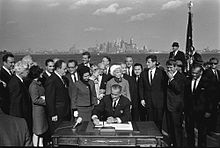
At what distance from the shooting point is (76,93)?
13.8 ft

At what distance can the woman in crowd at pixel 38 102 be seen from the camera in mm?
3928

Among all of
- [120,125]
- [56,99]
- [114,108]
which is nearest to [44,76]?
[56,99]

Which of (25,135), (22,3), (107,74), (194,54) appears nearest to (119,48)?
(107,74)

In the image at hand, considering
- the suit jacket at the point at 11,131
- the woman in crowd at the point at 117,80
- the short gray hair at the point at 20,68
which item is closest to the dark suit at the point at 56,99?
the short gray hair at the point at 20,68

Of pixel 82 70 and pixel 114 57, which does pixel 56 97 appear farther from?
pixel 114 57

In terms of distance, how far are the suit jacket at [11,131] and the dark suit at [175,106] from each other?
2514 mm

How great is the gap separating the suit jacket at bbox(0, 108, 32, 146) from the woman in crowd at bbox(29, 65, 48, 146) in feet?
6.23

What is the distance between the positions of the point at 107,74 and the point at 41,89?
3.25 ft

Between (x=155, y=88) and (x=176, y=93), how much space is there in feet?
0.96

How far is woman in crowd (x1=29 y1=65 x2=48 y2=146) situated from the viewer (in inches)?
155

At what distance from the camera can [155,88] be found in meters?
4.41

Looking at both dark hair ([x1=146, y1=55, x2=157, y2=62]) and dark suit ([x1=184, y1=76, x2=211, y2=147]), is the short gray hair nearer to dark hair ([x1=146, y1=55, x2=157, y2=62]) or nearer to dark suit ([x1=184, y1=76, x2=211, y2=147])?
dark hair ([x1=146, y1=55, x2=157, y2=62])

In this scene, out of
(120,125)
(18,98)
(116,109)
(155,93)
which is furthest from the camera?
(155,93)

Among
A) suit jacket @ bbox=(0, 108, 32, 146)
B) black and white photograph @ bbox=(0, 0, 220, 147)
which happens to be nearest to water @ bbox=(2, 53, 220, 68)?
black and white photograph @ bbox=(0, 0, 220, 147)
